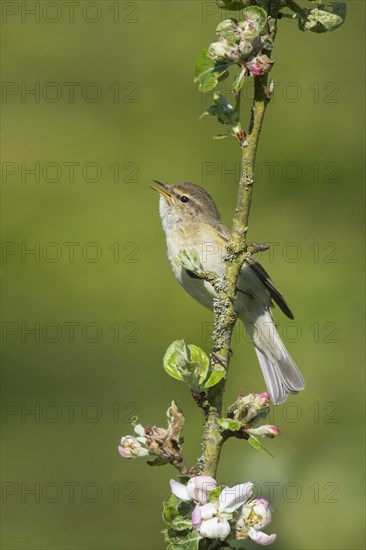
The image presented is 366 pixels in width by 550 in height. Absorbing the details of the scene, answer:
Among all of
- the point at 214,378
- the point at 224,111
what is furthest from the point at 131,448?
the point at 224,111

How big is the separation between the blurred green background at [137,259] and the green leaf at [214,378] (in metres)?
1.74

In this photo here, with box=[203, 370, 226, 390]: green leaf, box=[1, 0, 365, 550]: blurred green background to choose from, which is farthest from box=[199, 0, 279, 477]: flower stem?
box=[1, 0, 365, 550]: blurred green background

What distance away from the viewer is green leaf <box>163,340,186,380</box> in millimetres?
1518

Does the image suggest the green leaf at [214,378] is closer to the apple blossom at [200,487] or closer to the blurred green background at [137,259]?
the apple blossom at [200,487]

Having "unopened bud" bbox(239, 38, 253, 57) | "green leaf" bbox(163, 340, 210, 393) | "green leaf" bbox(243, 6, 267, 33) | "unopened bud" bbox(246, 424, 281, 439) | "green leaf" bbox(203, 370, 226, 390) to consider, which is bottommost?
"unopened bud" bbox(246, 424, 281, 439)

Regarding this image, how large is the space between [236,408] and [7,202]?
5661 mm

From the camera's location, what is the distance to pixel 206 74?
1.55 meters

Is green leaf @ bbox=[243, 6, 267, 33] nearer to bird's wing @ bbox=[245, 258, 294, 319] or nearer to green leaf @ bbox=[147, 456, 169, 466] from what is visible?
green leaf @ bbox=[147, 456, 169, 466]

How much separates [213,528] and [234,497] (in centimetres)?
5

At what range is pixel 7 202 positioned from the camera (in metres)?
7.08

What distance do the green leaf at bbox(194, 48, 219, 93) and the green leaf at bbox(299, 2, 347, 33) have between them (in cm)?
16

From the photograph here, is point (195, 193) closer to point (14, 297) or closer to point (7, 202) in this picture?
point (14, 297)

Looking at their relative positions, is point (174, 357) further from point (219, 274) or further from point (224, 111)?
point (219, 274)

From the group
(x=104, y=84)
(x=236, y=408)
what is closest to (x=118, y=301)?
(x=104, y=84)
